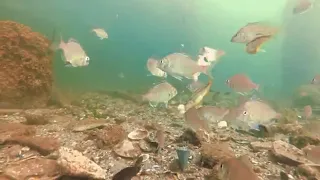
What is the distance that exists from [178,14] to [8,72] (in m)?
47.4

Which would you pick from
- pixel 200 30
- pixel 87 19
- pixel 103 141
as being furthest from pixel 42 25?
pixel 103 141

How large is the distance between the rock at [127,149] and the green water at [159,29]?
2139 centimetres

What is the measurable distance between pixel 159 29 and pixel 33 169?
61.8 meters

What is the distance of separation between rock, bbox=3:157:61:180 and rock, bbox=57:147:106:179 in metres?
0.19

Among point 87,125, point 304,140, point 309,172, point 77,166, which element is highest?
point 304,140

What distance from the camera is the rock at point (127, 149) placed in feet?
12.2

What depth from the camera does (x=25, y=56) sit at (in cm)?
663

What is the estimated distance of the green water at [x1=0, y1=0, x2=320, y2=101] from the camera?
36.9 meters

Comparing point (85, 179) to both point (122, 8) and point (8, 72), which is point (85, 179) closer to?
point (8, 72)

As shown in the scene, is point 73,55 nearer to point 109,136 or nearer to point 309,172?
point 109,136

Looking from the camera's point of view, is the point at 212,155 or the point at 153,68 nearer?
the point at 212,155

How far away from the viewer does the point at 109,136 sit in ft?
13.5

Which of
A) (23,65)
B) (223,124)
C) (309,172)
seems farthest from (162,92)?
(23,65)

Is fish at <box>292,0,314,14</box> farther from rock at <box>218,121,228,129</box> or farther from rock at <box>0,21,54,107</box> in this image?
rock at <box>0,21,54,107</box>
